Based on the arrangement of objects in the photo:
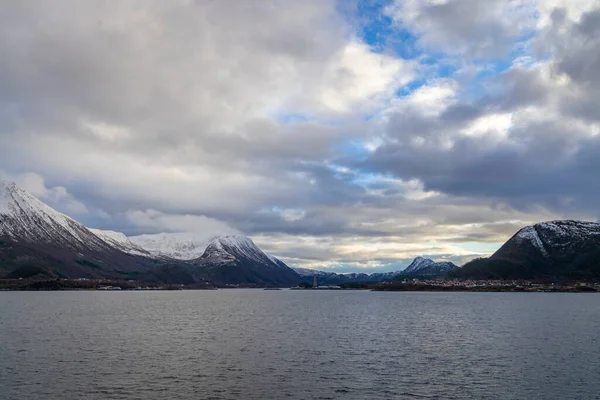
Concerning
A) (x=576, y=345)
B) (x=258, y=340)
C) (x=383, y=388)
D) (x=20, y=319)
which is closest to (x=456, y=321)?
(x=576, y=345)

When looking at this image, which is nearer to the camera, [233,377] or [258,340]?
[233,377]

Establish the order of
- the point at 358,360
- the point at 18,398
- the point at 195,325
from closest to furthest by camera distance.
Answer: the point at 18,398 → the point at 358,360 → the point at 195,325

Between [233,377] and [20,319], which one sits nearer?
[233,377]

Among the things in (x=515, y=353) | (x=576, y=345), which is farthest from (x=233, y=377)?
(x=576, y=345)

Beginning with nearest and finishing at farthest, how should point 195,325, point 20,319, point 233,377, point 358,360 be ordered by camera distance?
point 233,377 < point 358,360 < point 195,325 < point 20,319

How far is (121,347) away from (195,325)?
4031 cm

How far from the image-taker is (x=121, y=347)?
3142 inches

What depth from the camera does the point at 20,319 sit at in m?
131

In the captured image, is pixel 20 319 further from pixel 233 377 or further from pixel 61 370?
pixel 233 377

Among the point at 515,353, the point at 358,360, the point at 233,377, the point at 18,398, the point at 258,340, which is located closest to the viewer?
the point at 18,398

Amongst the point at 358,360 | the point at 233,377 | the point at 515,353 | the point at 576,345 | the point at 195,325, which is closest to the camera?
the point at 233,377

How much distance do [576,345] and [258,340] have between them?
188 feet

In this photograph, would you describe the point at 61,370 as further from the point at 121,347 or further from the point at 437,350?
the point at 437,350

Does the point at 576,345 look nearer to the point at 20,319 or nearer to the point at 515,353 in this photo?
the point at 515,353
